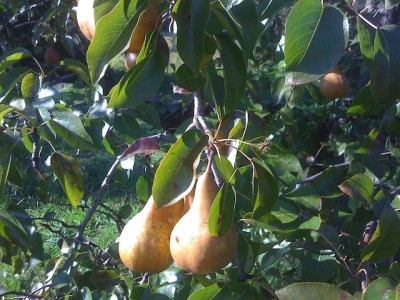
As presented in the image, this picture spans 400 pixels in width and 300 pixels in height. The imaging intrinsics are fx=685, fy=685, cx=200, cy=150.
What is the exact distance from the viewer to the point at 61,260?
5.27 feet

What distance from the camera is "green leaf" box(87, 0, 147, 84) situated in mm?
809

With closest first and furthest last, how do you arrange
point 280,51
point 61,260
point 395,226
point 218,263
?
point 218,263 < point 395,226 < point 61,260 < point 280,51

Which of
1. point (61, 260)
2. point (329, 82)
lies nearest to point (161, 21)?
point (61, 260)

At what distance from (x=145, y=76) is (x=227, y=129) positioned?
239 millimetres

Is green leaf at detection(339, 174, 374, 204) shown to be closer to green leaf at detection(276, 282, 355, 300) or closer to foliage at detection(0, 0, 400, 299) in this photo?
foliage at detection(0, 0, 400, 299)

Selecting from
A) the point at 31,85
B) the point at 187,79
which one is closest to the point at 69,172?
the point at 31,85

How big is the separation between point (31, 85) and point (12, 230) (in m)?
0.28

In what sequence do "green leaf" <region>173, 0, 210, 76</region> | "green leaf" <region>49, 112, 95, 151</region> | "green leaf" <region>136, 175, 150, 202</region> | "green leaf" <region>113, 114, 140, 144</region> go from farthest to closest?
"green leaf" <region>113, 114, 140, 144</region>
"green leaf" <region>136, 175, 150, 202</region>
"green leaf" <region>49, 112, 95, 151</region>
"green leaf" <region>173, 0, 210, 76</region>

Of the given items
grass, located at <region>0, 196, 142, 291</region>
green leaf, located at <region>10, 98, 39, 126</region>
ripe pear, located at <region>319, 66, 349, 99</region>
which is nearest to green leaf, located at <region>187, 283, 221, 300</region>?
green leaf, located at <region>10, 98, 39, 126</region>

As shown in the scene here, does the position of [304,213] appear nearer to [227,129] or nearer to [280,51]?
[227,129]

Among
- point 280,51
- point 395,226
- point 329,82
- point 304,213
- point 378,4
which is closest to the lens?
point 395,226

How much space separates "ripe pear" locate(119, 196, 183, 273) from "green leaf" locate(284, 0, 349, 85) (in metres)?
0.24

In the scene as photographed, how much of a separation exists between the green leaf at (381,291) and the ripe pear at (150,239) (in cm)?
25

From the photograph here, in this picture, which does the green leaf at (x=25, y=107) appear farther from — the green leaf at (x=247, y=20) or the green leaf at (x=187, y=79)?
the green leaf at (x=247, y=20)
